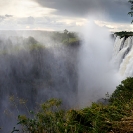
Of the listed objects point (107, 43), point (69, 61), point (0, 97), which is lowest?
point (0, 97)

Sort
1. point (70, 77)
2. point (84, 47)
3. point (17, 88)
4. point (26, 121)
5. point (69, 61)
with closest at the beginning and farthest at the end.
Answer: point (26, 121) → point (17, 88) → point (70, 77) → point (69, 61) → point (84, 47)

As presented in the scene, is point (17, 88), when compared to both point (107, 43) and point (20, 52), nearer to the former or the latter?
point (107, 43)

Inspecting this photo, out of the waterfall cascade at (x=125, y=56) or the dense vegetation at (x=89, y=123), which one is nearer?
the dense vegetation at (x=89, y=123)

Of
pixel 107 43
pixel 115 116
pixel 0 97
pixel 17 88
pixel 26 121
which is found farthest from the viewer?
pixel 107 43

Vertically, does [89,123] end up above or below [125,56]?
above

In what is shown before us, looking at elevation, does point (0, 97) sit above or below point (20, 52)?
below

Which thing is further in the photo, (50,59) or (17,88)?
(50,59)

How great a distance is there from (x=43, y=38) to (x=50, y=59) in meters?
58.7

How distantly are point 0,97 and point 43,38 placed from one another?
95427 millimetres

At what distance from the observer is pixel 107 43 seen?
80.0 metres

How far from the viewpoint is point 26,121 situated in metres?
4.71

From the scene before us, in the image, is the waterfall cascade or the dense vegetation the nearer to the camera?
the dense vegetation

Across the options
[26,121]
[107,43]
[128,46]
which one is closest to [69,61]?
[107,43]

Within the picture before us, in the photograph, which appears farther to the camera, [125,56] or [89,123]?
[125,56]
